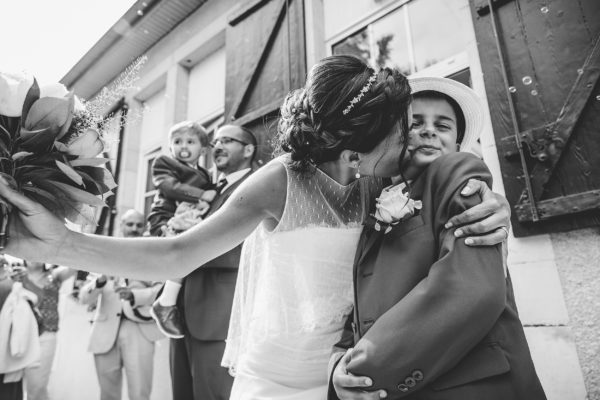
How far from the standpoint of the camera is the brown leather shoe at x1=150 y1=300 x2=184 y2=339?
2725 millimetres

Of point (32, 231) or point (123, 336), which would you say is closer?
point (32, 231)

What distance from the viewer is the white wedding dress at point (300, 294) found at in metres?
1.34

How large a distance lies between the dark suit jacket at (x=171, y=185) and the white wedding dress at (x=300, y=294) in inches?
82.3

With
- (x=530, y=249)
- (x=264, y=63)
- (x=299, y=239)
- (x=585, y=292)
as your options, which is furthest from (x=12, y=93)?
(x=264, y=63)

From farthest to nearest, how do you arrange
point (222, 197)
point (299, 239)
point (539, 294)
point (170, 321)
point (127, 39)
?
point (127, 39), point (222, 197), point (170, 321), point (539, 294), point (299, 239)

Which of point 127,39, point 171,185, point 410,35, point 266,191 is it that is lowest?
point 266,191

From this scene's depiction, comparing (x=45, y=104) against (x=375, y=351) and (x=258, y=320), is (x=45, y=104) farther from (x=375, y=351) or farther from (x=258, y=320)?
(x=375, y=351)

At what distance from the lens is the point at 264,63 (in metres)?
4.66

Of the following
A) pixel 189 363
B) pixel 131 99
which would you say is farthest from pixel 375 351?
pixel 131 99

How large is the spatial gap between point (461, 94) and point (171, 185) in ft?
8.33

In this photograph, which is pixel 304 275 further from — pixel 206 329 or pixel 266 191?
pixel 206 329

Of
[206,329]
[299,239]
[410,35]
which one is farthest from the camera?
[410,35]

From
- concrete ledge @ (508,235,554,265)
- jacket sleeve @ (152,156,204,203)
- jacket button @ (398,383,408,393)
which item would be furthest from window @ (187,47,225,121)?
jacket button @ (398,383,408,393)

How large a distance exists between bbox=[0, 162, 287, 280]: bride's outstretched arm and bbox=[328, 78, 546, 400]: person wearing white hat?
0.43 m
